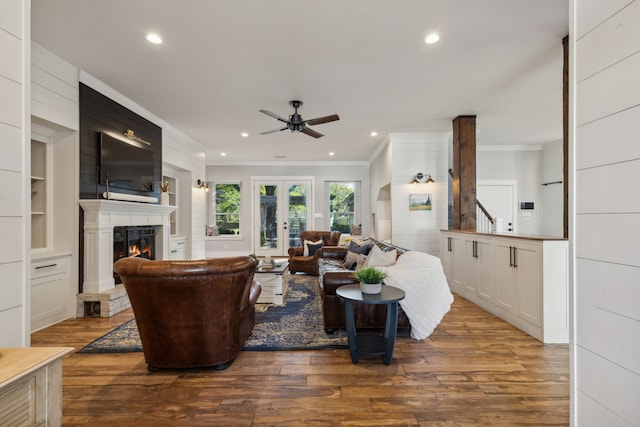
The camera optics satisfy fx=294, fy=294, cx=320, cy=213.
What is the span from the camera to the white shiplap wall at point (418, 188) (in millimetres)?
5684

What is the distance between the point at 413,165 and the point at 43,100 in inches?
211

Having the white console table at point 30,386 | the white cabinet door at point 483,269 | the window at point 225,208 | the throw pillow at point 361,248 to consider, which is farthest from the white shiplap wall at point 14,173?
the window at point 225,208

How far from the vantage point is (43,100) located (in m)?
3.01

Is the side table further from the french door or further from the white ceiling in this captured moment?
the french door

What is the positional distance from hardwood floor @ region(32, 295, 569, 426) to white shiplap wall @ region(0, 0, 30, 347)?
Answer: 917 mm

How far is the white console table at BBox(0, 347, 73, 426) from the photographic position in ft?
3.42

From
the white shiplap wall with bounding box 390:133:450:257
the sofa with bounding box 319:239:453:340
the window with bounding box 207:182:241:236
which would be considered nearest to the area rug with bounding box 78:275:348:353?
the sofa with bounding box 319:239:453:340

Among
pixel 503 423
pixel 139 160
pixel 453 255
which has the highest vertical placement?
pixel 139 160

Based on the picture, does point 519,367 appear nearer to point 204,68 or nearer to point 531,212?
point 204,68

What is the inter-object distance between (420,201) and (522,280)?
273 centimetres

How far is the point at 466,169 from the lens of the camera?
4777 millimetres

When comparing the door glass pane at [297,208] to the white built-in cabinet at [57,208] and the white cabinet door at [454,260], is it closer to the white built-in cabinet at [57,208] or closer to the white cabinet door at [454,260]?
the white cabinet door at [454,260]

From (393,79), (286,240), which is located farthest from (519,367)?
(286,240)

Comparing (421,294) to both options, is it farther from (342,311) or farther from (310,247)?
(310,247)
